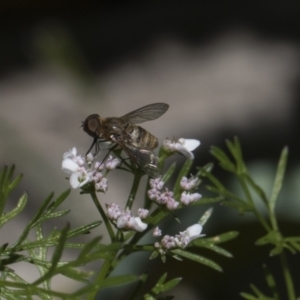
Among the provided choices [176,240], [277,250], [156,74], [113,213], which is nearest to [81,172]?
[113,213]

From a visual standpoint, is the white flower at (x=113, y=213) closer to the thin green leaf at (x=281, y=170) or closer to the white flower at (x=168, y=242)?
the white flower at (x=168, y=242)

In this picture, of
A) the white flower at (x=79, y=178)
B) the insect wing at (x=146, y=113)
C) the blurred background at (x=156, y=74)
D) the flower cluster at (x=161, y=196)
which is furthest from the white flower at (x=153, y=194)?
the blurred background at (x=156, y=74)

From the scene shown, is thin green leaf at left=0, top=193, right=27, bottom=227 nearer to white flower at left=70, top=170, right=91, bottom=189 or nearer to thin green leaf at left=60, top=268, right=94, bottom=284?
white flower at left=70, top=170, right=91, bottom=189

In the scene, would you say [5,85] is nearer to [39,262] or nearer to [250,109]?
[250,109]

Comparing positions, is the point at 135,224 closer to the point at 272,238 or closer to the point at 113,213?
the point at 113,213

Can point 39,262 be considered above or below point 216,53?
below

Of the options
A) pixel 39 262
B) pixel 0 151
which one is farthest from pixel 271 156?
pixel 39 262

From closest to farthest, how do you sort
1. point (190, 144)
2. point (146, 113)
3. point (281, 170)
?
point (190, 144)
point (281, 170)
point (146, 113)
